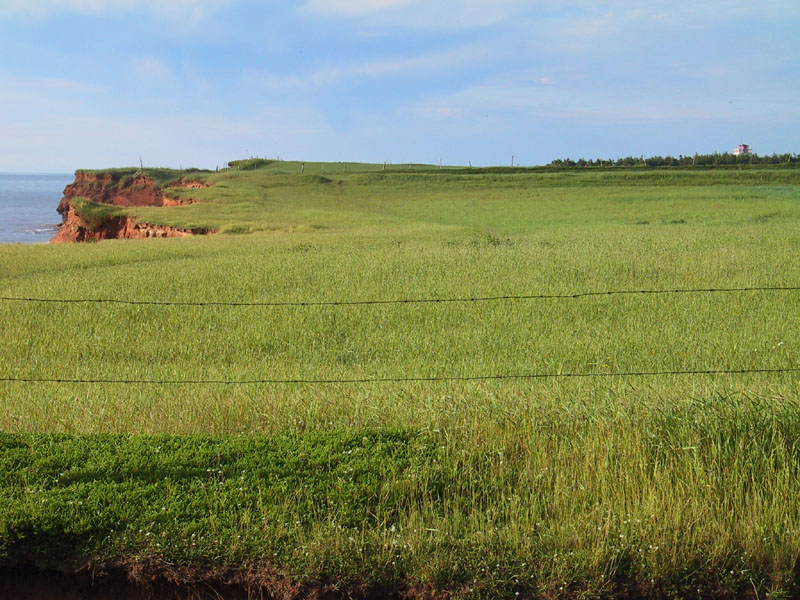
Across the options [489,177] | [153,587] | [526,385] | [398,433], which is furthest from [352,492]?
[489,177]

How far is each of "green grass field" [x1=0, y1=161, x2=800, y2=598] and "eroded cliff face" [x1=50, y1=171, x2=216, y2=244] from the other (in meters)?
20.4

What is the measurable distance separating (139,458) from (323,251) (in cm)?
1431

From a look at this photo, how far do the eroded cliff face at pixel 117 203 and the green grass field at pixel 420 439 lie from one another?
20409 millimetres

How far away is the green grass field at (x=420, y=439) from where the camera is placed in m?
3.70

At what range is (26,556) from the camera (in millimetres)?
3734

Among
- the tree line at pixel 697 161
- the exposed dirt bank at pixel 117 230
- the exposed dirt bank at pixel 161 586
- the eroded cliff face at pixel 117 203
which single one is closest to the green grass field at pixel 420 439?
the exposed dirt bank at pixel 161 586

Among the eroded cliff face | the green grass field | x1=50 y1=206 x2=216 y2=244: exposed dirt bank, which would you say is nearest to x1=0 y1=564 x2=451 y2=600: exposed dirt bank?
the green grass field

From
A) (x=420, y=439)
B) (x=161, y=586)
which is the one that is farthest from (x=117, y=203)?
(x=161, y=586)

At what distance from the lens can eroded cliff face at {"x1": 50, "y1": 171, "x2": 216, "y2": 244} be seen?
33031 millimetres

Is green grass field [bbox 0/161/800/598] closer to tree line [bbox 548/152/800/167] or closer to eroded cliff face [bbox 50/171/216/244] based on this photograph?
eroded cliff face [bbox 50/171/216/244]

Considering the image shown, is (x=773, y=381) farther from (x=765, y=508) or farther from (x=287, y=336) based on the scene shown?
(x=287, y=336)

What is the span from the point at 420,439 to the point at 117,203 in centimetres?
7025

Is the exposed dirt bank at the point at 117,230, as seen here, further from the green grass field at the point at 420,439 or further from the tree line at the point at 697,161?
the tree line at the point at 697,161

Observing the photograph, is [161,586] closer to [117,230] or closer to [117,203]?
[117,230]
